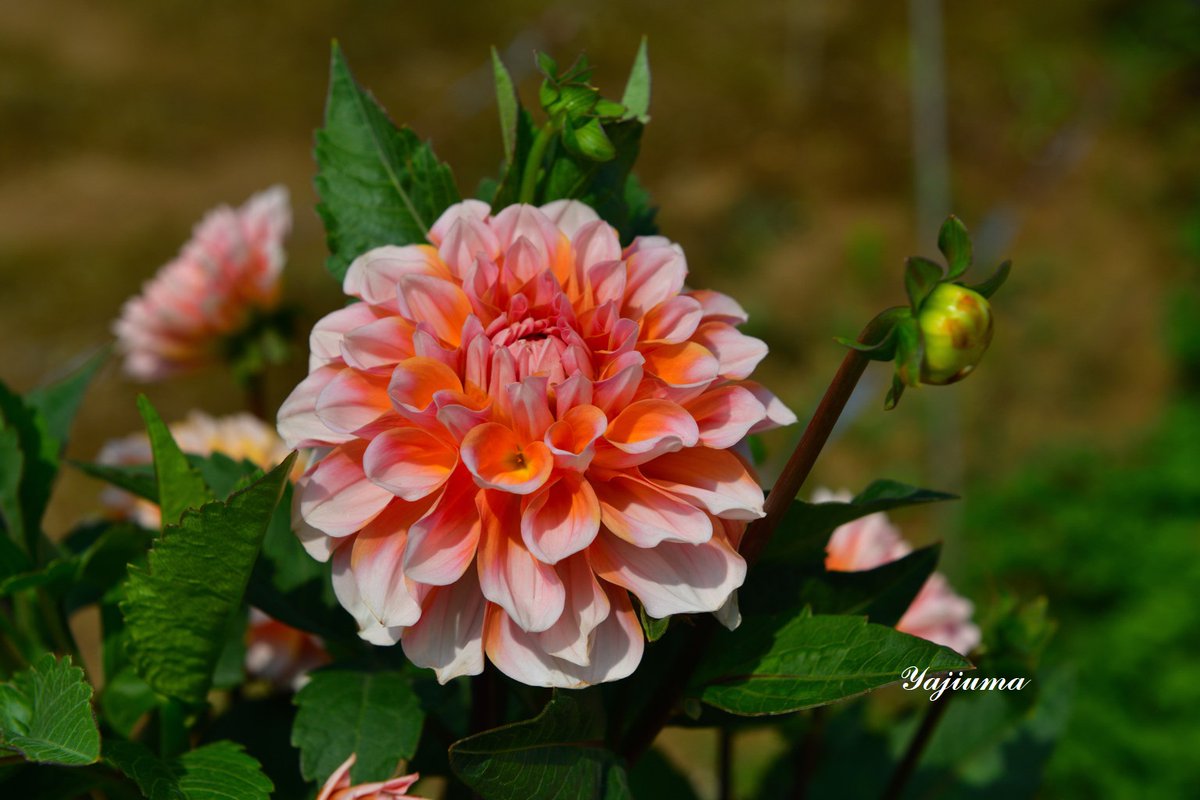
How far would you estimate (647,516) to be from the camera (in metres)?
0.37

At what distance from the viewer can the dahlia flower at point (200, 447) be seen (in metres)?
0.69

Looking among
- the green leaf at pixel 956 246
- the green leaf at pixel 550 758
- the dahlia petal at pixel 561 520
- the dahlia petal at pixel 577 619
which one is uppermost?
the green leaf at pixel 956 246

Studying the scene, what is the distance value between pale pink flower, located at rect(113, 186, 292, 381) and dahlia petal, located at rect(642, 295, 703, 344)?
460 millimetres

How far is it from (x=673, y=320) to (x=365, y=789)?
0.62ft

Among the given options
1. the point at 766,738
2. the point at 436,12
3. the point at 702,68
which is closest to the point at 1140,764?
the point at 766,738

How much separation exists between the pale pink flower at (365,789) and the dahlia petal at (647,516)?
0.11 meters

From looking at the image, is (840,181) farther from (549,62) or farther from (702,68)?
(549,62)

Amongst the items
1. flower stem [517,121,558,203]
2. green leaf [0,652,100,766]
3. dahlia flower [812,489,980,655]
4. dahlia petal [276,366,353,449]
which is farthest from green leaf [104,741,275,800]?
dahlia flower [812,489,980,655]

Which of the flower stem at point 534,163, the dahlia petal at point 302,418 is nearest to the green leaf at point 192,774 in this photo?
the dahlia petal at point 302,418

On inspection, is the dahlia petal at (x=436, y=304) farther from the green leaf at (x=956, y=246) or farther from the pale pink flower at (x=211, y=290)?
the pale pink flower at (x=211, y=290)

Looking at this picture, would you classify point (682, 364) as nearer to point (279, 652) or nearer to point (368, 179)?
point (368, 179)

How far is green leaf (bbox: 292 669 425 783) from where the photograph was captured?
42 cm

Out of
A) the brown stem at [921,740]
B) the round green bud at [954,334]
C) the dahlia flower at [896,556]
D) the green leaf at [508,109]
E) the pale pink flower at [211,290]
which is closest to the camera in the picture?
the round green bud at [954,334]

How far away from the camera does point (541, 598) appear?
36 cm
